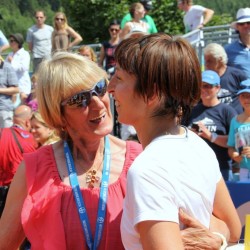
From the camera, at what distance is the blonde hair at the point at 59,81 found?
248 cm

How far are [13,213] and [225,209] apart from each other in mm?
837

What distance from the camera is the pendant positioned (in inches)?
96.3

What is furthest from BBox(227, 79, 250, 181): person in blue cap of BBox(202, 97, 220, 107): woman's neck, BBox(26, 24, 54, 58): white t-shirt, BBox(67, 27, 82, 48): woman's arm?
BBox(26, 24, 54, 58): white t-shirt

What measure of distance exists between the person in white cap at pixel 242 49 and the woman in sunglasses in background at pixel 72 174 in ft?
16.5

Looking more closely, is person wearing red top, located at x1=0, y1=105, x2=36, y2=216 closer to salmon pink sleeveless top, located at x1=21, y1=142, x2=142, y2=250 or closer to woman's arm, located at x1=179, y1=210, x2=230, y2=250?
salmon pink sleeveless top, located at x1=21, y1=142, x2=142, y2=250

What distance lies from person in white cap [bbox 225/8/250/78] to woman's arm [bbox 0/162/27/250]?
5.23 m

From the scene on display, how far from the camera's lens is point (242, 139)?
554 centimetres

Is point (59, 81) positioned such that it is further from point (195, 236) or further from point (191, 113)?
point (191, 113)

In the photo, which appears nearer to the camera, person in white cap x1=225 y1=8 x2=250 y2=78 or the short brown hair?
the short brown hair

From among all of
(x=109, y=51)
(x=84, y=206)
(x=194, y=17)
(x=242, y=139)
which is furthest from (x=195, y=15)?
(x=84, y=206)

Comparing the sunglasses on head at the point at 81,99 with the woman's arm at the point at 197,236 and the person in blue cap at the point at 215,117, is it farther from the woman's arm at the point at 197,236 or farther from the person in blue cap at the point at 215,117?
the person in blue cap at the point at 215,117

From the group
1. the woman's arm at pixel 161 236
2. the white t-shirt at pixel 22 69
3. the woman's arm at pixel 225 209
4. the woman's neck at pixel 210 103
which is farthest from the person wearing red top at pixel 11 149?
the white t-shirt at pixel 22 69

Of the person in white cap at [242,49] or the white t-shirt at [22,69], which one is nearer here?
the person in white cap at [242,49]

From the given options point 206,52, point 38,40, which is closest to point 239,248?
point 206,52
